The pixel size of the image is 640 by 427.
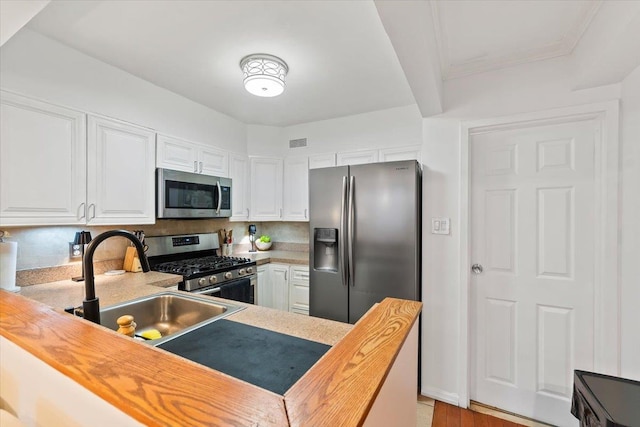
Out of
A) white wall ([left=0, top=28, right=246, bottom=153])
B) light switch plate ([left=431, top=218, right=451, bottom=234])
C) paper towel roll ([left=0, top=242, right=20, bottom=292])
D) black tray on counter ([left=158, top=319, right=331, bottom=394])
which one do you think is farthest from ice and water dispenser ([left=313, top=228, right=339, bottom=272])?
paper towel roll ([left=0, top=242, right=20, bottom=292])

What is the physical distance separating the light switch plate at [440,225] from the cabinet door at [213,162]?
2291 mm

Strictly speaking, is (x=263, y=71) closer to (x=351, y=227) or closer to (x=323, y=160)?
(x=351, y=227)

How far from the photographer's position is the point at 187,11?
1.60 meters

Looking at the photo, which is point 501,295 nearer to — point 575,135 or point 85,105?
point 575,135

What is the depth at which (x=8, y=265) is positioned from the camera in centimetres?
173

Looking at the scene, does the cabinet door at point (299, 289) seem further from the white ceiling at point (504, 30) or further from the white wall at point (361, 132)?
the white ceiling at point (504, 30)

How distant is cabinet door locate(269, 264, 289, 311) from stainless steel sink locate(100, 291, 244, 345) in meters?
1.68

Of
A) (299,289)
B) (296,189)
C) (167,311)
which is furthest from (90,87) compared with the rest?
(299,289)

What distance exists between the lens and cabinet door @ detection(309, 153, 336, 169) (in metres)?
3.40

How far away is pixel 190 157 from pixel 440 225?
2.41 meters

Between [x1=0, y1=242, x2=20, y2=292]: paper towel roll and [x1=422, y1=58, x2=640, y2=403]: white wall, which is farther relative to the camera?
[x1=422, y1=58, x2=640, y2=403]: white wall

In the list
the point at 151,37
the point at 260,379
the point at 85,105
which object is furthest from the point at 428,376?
the point at 85,105

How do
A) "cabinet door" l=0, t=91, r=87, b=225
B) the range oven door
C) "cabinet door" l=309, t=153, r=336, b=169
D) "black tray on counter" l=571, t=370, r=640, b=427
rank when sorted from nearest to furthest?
1. "black tray on counter" l=571, t=370, r=640, b=427
2. "cabinet door" l=0, t=91, r=87, b=225
3. the range oven door
4. "cabinet door" l=309, t=153, r=336, b=169

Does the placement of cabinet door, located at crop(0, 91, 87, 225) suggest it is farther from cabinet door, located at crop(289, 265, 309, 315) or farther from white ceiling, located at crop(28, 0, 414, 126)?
cabinet door, located at crop(289, 265, 309, 315)
